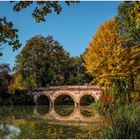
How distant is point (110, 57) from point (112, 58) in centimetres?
20

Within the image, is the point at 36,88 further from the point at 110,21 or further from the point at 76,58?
the point at 110,21

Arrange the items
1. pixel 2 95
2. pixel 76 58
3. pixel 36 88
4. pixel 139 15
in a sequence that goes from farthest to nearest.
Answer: pixel 76 58 < pixel 36 88 < pixel 2 95 < pixel 139 15

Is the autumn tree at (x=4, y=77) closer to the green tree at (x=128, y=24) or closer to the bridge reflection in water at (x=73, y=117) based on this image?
the bridge reflection in water at (x=73, y=117)

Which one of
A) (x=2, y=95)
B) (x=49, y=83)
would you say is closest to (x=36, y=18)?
(x=2, y=95)

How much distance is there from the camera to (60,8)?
15.4 ft

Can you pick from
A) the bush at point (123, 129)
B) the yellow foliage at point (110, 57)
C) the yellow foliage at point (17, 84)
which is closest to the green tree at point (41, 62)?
the yellow foliage at point (17, 84)

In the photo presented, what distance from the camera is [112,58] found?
28641 mm

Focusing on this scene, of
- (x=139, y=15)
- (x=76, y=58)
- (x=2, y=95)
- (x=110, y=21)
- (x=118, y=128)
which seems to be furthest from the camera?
(x=76, y=58)

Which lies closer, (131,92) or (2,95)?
(131,92)

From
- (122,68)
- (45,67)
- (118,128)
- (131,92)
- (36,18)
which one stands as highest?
(45,67)

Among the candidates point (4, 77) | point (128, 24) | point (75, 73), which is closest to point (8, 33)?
point (128, 24)

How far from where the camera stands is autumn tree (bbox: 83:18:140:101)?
2822 cm

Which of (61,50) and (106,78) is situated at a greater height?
(61,50)

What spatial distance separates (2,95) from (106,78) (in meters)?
17.7
